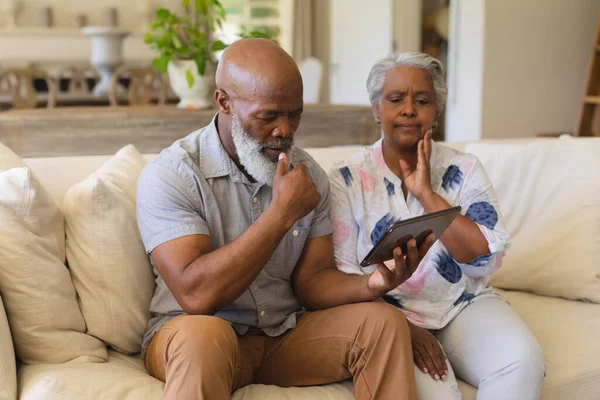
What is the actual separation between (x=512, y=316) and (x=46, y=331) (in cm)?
105

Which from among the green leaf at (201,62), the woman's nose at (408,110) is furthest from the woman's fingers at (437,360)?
the green leaf at (201,62)

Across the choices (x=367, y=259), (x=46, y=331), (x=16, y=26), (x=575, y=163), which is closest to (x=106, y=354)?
(x=46, y=331)

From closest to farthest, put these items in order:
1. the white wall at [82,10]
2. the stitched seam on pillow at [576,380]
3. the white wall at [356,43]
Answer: the stitched seam on pillow at [576,380]
the white wall at [356,43]
the white wall at [82,10]

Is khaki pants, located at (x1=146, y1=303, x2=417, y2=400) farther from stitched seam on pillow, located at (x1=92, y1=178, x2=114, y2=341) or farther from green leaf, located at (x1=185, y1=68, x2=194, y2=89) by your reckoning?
green leaf, located at (x1=185, y1=68, x2=194, y2=89)

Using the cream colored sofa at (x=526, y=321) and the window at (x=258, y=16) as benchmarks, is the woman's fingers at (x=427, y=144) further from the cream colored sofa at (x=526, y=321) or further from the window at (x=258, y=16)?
the window at (x=258, y=16)

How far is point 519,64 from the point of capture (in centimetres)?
509

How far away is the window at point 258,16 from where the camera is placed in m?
7.89

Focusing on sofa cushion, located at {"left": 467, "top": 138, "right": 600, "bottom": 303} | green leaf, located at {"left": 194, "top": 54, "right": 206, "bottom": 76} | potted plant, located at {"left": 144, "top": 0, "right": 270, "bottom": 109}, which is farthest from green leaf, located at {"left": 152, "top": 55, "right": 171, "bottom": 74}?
sofa cushion, located at {"left": 467, "top": 138, "right": 600, "bottom": 303}

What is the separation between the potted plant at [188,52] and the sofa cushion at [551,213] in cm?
136

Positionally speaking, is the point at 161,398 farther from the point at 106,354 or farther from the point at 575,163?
the point at 575,163

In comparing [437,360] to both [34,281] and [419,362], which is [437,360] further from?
[34,281]

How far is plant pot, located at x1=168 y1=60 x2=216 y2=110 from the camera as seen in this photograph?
3.32m

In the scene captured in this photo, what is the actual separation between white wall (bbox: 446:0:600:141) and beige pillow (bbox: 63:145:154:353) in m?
3.79

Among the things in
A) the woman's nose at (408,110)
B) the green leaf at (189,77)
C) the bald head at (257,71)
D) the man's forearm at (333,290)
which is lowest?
the man's forearm at (333,290)
